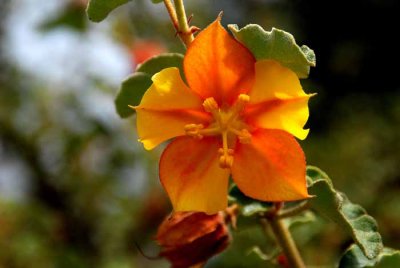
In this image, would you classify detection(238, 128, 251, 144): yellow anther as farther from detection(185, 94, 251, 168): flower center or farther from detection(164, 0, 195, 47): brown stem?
detection(164, 0, 195, 47): brown stem

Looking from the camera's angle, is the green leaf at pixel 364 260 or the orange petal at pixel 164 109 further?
the green leaf at pixel 364 260

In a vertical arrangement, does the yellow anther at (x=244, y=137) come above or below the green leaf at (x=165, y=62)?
below

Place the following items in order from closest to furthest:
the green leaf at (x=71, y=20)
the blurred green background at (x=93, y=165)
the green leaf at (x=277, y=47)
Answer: the green leaf at (x=277, y=47) → the blurred green background at (x=93, y=165) → the green leaf at (x=71, y=20)

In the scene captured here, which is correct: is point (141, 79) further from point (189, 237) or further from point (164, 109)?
point (189, 237)

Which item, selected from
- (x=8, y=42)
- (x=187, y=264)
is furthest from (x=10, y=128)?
(x=187, y=264)

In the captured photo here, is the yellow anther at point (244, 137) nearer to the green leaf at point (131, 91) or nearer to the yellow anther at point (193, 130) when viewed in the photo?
the yellow anther at point (193, 130)

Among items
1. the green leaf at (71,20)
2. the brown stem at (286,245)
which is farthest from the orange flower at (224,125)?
the green leaf at (71,20)

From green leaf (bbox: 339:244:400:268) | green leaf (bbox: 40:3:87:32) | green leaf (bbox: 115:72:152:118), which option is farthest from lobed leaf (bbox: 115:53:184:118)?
green leaf (bbox: 40:3:87:32)
